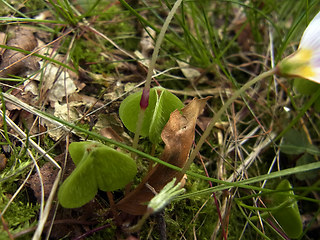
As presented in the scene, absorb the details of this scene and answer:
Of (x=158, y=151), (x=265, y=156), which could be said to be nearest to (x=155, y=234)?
(x=158, y=151)

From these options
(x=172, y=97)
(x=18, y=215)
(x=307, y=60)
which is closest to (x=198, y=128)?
(x=172, y=97)

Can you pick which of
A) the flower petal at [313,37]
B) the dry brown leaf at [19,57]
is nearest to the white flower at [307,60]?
the flower petal at [313,37]

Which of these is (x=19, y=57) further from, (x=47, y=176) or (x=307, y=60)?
(x=307, y=60)

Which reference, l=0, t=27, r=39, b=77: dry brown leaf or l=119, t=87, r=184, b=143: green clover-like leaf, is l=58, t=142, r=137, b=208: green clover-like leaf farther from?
l=0, t=27, r=39, b=77: dry brown leaf

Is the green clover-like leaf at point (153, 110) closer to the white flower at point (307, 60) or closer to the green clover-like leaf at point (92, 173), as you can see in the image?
the green clover-like leaf at point (92, 173)

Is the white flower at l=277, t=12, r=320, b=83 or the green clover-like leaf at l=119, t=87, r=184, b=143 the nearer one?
the white flower at l=277, t=12, r=320, b=83

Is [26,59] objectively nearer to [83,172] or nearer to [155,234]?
[83,172]

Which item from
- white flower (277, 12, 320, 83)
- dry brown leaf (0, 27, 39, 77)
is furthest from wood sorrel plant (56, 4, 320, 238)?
dry brown leaf (0, 27, 39, 77)
